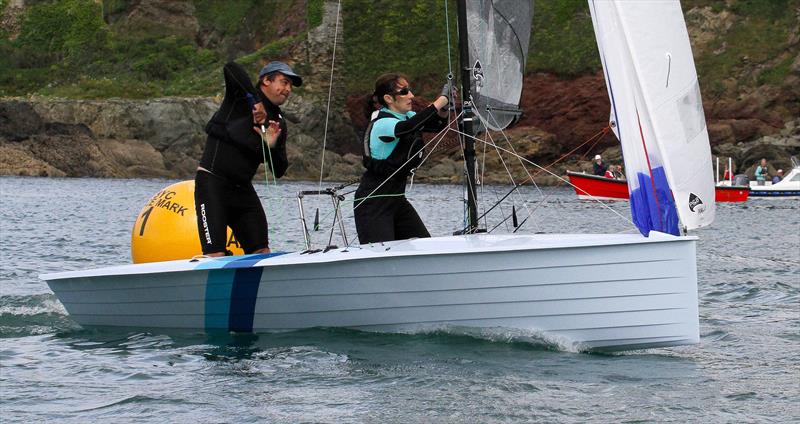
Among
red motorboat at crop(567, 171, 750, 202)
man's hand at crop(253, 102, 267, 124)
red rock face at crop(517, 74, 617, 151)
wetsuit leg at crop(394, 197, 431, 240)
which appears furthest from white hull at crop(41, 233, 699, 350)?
red rock face at crop(517, 74, 617, 151)

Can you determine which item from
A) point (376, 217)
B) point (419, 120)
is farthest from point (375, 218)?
point (419, 120)

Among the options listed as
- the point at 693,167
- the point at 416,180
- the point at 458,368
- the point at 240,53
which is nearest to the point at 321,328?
the point at 458,368

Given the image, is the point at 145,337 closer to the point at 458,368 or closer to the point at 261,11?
the point at 458,368

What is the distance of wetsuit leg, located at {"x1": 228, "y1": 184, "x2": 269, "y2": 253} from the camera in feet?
31.5

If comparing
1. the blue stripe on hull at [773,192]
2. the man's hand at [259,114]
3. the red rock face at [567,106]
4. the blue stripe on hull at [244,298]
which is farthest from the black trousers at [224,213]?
the red rock face at [567,106]

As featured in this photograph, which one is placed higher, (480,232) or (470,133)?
(470,133)

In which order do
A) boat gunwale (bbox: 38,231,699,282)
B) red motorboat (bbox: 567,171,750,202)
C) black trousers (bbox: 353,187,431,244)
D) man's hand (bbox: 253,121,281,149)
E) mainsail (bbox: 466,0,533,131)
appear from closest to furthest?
boat gunwale (bbox: 38,231,699,282) → man's hand (bbox: 253,121,281,149) → black trousers (bbox: 353,187,431,244) → mainsail (bbox: 466,0,533,131) → red motorboat (bbox: 567,171,750,202)

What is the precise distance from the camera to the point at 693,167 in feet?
27.5

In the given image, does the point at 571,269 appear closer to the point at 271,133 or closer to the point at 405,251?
the point at 405,251

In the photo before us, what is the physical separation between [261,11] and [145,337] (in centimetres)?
7327

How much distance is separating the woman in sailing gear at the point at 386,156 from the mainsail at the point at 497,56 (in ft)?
1.12

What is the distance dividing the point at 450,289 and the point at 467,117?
158cm

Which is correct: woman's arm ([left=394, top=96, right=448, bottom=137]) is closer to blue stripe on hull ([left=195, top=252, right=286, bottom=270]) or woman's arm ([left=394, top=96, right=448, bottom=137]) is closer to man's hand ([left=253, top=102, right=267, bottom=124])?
man's hand ([left=253, top=102, right=267, bottom=124])

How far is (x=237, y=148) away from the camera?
9.30 m
